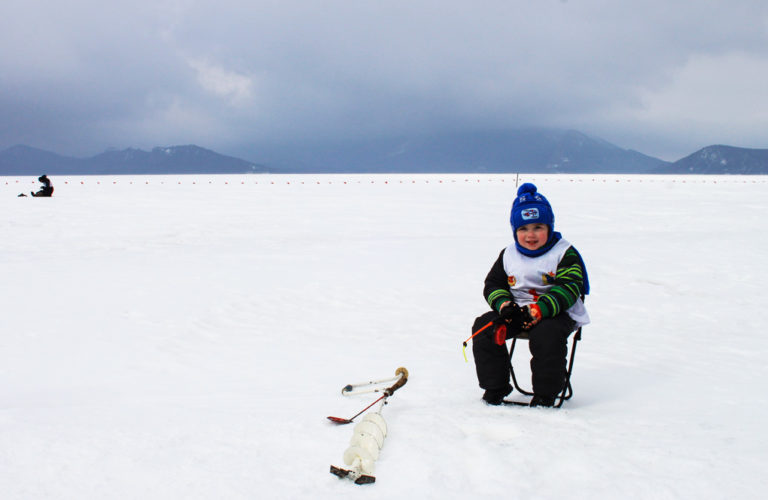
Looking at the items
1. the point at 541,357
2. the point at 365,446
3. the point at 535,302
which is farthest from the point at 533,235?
the point at 365,446

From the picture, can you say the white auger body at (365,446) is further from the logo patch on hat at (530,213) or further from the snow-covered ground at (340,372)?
the logo patch on hat at (530,213)

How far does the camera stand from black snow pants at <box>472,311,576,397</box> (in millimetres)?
3354

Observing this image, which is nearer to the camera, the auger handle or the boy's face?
the auger handle

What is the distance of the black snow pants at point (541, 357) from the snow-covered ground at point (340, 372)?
0.18 metres

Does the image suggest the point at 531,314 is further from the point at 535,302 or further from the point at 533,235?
the point at 533,235

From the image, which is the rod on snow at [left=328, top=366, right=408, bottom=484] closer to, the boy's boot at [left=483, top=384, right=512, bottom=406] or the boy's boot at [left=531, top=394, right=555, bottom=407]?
the boy's boot at [left=483, top=384, right=512, bottom=406]

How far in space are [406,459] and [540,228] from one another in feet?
5.87

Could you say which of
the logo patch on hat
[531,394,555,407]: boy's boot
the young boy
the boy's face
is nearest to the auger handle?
the young boy

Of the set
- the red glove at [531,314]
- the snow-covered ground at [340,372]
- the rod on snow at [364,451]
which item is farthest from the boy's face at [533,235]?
the rod on snow at [364,451]

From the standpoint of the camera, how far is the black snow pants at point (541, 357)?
3354 millimetres

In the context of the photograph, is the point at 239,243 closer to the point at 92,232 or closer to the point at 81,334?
the point at 92,232

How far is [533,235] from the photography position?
11.9ft

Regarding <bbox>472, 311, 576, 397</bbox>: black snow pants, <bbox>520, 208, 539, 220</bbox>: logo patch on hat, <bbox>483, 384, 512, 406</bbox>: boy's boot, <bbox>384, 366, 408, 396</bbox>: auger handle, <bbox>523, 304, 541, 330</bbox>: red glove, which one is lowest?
<bbox>483, 384, 512, 406</bbox>: boy's boot

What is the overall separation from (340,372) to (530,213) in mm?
2024
